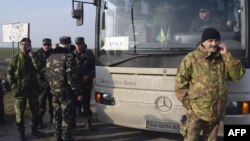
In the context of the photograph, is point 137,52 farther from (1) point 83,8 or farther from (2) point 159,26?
(1) point 83,8

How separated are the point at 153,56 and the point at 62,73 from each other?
60.8 inches

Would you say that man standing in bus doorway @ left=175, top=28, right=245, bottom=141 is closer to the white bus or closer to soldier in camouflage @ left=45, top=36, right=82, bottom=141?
the white bus

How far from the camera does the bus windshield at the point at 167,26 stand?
19.4 ft

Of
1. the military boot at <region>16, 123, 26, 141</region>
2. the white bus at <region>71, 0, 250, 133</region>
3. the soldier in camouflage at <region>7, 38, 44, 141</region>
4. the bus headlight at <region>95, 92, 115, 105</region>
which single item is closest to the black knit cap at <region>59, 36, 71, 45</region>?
the white bus at <region>71, 0, 250, 133</region>

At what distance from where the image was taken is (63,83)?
6555 millimetres

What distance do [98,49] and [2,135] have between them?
2.74m

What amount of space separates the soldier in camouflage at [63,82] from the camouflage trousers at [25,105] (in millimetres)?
740

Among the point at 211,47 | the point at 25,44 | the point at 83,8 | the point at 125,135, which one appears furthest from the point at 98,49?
the point at 211,47

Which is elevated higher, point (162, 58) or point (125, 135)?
point (162, 58)

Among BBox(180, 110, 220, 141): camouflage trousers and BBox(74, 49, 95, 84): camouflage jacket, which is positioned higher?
BBox(74, 49, 95, 84): camouflage jacket

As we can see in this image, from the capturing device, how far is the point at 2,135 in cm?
786

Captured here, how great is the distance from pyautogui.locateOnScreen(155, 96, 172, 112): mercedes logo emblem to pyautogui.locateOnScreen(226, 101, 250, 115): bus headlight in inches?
34.9

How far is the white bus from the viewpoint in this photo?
229 inches

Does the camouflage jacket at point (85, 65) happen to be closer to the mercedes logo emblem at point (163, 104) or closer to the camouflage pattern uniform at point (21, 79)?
the camouflage pattern uniform at point (21, 79)
